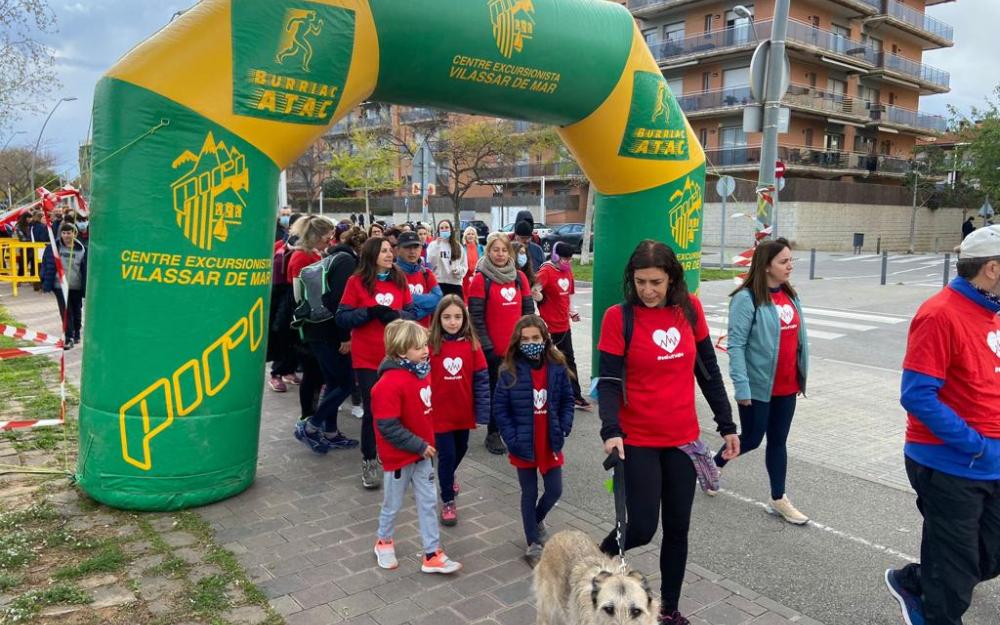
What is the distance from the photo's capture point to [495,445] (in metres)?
6.37

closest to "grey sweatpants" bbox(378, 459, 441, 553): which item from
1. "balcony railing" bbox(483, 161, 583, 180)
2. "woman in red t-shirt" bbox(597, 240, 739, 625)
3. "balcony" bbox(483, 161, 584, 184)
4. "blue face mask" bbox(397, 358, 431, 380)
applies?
"blue face mask" bbox(397, 358, 431, 380)

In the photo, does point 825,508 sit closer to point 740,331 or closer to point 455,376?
point 740,331

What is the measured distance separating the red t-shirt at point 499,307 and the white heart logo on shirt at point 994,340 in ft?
12.3

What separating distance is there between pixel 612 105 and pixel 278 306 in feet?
12.3

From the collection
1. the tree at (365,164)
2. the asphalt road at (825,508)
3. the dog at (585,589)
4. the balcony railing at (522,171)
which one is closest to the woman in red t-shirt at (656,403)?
the dog at (585,589)

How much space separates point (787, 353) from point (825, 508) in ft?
4.09

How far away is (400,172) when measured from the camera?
56.9m

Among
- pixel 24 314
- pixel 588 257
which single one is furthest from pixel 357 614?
pixel 588 257

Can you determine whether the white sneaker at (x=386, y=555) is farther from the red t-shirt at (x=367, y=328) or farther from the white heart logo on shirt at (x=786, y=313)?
the white heart logo on shirt at (x=786, y=313)

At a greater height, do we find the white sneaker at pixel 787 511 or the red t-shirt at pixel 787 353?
the red t-shirt at pixel 787 353

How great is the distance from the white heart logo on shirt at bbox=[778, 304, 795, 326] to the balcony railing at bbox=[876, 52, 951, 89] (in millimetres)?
48139

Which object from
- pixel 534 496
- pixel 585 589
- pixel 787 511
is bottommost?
pixel 787 511

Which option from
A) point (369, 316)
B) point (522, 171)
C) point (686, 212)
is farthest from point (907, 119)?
point (369, 316)

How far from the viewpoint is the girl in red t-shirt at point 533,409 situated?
4254mm
